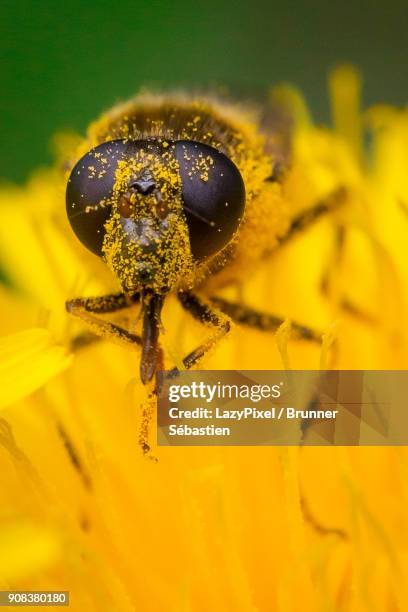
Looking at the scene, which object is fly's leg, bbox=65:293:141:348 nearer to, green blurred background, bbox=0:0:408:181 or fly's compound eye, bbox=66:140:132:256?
fly's compound eye, bbox=66:140:132:256

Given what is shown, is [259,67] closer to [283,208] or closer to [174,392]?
[283,208]

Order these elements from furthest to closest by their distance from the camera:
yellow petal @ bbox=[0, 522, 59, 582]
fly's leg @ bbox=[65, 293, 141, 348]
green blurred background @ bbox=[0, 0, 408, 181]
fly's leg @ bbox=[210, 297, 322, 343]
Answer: green blurred background @ bbox=[0, 0, 408, 181] → fly's leg @ bbox=[210, 297, 322, 343] → fly's leg @ bbox=[65, 293, 141, 348] → yellow petal @ bbox=[0, 522, 59, 582]

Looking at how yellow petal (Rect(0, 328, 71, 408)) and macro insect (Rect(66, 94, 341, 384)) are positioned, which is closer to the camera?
macro insect (Rect(66, 94, 341, 384))

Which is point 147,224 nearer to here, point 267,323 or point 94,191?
point 94,191

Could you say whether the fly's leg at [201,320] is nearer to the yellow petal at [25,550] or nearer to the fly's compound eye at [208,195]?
the fly's compound eye at [208,195]

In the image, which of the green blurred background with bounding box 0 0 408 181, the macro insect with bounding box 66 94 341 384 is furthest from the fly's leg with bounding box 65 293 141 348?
the green blurred background with bounding box 0 0 408 181

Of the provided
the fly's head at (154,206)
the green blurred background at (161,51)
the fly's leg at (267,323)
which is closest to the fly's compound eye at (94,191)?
the fly's head at (154,206)

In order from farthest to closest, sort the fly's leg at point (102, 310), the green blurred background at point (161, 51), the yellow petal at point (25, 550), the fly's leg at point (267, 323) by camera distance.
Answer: the green blurred background at point (161, 51)
the fly's leg at point (267, 323)
the fly's leg at point (102, 310)
the yellow petal at point (25, 550)

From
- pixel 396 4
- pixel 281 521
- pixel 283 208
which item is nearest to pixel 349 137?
pixel 396 4
